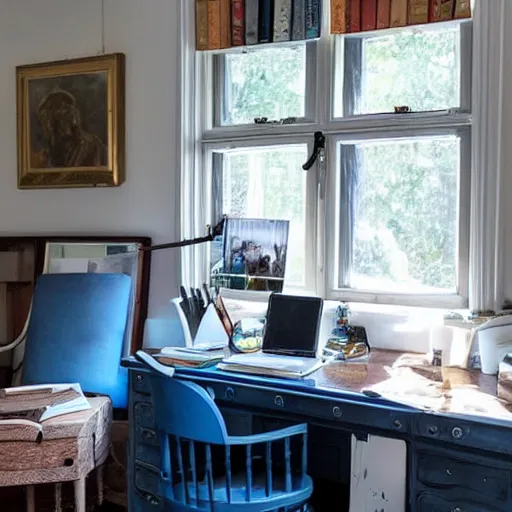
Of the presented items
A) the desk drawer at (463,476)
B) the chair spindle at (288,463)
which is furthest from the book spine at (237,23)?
the desk drawer at (463,476)

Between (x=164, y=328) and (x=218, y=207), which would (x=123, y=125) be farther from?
(x=164, y=328)

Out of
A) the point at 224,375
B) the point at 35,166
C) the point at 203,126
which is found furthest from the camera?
the point at 35,166

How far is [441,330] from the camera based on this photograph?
2.17 m

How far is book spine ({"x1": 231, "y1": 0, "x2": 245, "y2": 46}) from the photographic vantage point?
2.52 meters

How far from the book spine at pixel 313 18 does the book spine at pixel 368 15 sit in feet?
0.59

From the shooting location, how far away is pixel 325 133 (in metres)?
2.46

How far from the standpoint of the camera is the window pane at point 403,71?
2.30 m

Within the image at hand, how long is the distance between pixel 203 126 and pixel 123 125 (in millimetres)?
367

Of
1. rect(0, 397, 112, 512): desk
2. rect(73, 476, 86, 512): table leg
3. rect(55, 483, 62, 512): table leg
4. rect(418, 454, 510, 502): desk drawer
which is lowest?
rect(55, 483, 62, 512): table leg

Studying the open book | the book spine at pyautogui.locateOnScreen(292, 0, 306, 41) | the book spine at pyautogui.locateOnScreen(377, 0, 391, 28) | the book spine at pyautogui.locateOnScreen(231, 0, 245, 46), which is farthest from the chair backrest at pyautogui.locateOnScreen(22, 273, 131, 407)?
the book spine at pyautogui.locateOnScreen(377, 0, 391, 28)

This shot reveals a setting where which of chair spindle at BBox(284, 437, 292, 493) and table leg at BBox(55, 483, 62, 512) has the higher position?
chair spindle at BBox(284, 437, 292, 493)

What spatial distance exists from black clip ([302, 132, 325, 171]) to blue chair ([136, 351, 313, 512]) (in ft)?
3.43

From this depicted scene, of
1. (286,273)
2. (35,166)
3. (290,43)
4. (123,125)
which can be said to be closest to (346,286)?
(286,273)

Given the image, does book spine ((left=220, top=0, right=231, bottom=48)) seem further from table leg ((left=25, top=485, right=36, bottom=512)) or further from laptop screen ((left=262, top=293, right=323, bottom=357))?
table leg ((left=25, top=485, right=36, bottom=512))
